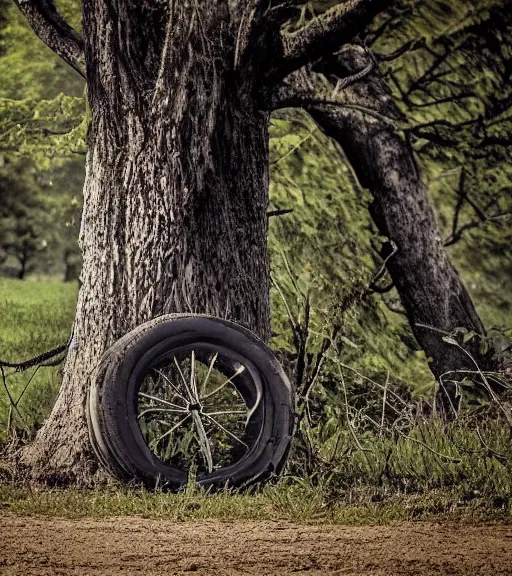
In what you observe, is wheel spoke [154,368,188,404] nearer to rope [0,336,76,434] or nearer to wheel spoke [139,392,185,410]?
wheel spoke [139,392,185,410]

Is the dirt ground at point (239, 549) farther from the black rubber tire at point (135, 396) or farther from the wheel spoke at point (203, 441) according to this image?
the wheel spoke at point (203, 441)

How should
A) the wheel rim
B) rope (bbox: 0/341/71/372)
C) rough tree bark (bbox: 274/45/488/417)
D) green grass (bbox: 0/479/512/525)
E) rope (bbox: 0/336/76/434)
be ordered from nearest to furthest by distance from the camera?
1. green grass (bbox: 0/479/512/525)
2. the wheel rim
3. rope (bbox: 0/336/76/434)
4. rope (bbox: 0/341/71/372)
5. rough tree bark (bbox: 274/45/488/417)

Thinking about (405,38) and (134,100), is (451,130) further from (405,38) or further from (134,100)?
(134,100)

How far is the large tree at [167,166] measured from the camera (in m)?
7.54

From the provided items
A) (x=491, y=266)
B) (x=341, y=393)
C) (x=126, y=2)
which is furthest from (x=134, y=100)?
(x=491, y=266)

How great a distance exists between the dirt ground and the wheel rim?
907mm

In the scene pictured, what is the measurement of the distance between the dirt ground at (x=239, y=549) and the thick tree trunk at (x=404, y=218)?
13.6 feet

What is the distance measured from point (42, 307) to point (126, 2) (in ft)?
18.7

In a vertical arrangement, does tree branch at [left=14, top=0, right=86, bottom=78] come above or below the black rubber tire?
above

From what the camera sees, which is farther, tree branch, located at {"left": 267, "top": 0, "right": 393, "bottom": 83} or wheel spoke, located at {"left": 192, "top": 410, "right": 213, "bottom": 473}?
tree branch, located at {"left": 267, "top": 0, "right": 393, "bottom": 83}

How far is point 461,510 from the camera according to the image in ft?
22.2

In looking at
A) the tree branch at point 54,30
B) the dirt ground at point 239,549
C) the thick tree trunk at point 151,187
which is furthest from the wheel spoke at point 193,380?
the tree branch at point 54,30

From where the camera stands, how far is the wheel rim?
23.4 feet

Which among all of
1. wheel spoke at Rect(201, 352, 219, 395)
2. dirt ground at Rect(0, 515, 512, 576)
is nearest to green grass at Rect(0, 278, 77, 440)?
wheel spoke at Rect(201, 352, 219, 395)
